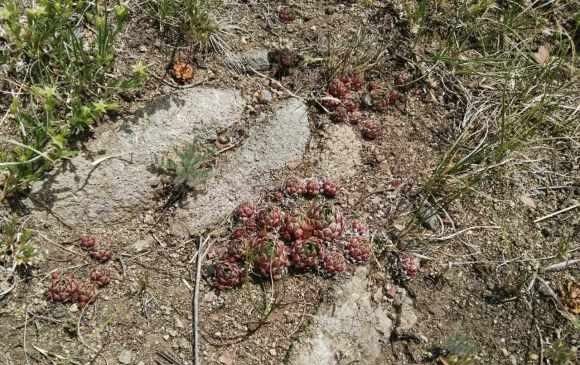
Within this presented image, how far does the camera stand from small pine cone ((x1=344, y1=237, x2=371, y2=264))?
423 centimetres

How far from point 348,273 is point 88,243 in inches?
71.9

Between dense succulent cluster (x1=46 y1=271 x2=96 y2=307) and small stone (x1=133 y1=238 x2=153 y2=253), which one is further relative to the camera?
small stone (x1=133 y1=238 x2=153 y2=253)

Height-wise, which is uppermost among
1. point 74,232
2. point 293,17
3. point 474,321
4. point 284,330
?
point 293,17

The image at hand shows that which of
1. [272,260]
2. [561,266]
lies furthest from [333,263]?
[561,266]

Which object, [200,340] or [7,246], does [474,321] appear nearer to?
[200,340]

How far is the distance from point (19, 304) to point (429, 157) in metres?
3.23

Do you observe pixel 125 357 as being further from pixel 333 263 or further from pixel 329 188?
pixel 329 188

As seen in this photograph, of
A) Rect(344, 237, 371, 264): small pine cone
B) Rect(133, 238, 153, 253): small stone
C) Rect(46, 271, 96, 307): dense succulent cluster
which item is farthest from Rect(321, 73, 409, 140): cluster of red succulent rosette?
Rect(46, 271, 96, 307): dense succulent cluster

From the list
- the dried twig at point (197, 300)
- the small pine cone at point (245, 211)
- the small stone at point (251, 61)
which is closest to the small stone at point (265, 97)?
the small stone at point (251, 61)

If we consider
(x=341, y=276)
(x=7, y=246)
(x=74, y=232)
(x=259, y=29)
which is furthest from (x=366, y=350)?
(x=259, y=29)

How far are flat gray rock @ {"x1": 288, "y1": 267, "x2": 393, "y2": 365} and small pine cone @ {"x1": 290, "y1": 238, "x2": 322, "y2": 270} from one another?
0.90ft

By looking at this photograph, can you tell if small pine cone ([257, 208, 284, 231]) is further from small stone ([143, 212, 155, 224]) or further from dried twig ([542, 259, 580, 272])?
dried twig ([542, 259, 580, 272])

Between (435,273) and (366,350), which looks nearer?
(366,350)

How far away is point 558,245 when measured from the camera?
464cm
